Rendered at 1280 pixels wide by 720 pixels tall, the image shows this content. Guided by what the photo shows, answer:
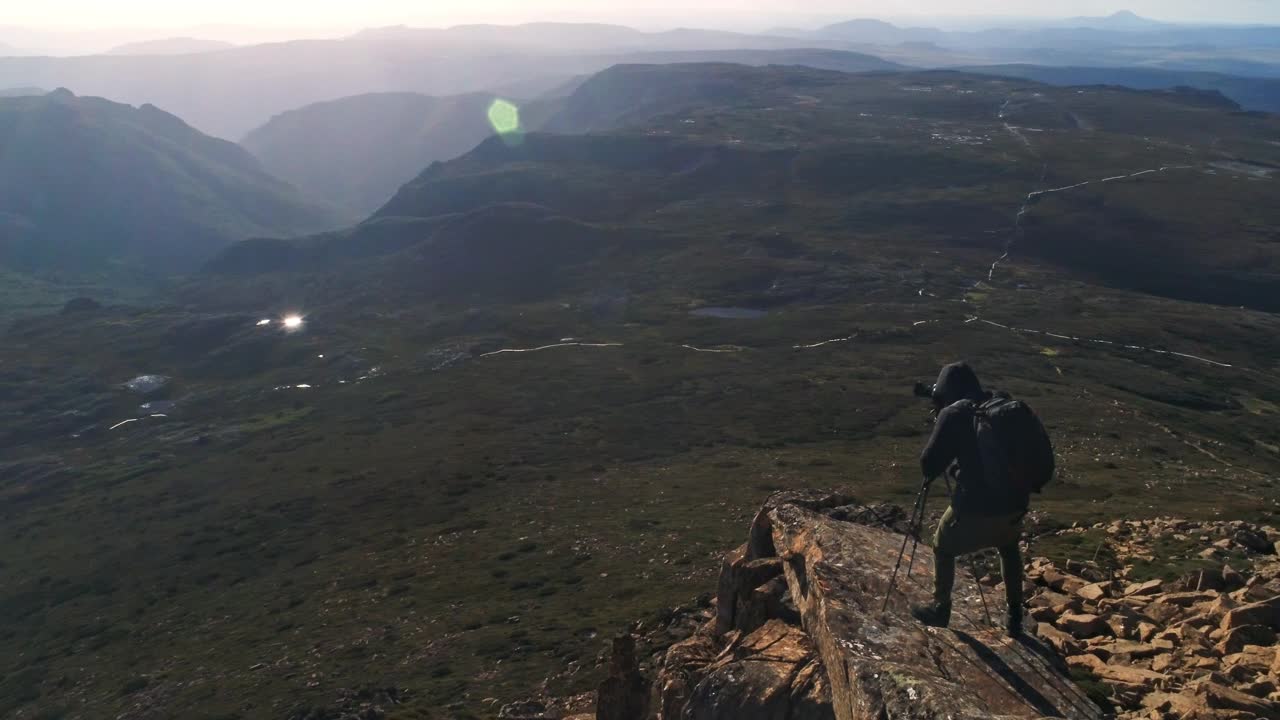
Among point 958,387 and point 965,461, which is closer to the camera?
point 965,461

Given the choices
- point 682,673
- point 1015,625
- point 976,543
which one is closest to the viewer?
point 976,543

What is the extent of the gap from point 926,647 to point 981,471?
10.7ft

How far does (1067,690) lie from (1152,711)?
5.07 ft

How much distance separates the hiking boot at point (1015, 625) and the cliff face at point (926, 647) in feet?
0.54

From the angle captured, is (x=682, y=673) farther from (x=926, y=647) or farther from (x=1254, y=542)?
(x=1254, y=542)

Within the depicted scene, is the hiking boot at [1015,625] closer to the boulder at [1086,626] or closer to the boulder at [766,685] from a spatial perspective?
the boulder at [1086,626]

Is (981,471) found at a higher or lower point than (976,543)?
higher

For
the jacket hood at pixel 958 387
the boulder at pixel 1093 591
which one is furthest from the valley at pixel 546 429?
the jacket hood at pixel 958 387

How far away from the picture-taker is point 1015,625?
14508 millimetres

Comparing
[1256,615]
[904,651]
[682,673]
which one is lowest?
[682,673]

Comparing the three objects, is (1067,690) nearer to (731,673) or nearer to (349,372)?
(731,673)

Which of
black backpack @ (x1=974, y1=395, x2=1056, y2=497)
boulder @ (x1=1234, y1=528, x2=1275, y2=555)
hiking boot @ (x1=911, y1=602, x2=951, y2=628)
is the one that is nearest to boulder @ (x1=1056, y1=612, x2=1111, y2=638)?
hiking boot @ (x1=911, y1=602, x2=951, y2=628)

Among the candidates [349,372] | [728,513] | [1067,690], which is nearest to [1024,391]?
[728,513]

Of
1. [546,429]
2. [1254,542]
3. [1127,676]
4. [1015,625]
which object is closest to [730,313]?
[546,429]
